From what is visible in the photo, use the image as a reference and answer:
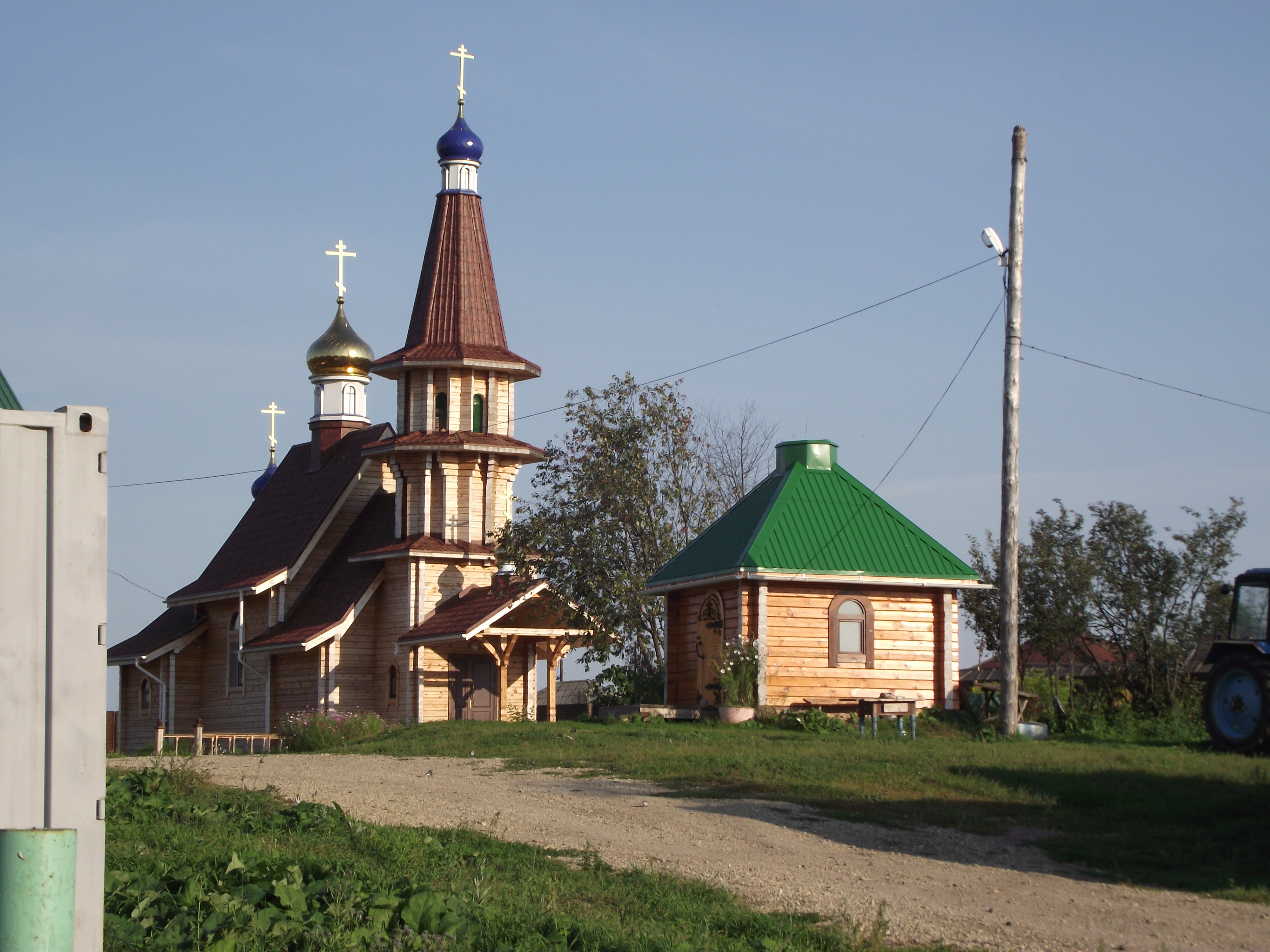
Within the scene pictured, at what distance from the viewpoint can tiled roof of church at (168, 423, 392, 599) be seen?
36094 mm

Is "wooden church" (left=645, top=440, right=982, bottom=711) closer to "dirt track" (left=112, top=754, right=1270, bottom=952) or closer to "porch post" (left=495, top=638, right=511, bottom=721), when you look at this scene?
"porch post" (left=495, top=638, right=511, bottom=721)

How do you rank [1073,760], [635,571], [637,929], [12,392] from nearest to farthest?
[637,929]
[12,392]
[1073,760]
[635,571]

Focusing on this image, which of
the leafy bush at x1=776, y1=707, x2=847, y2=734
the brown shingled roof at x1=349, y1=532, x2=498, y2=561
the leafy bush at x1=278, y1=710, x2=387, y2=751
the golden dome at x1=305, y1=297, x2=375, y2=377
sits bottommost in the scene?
the leafy bush at x1=278, y1=710, x2=387, y2=751

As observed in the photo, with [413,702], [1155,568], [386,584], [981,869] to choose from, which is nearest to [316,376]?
[386,584]

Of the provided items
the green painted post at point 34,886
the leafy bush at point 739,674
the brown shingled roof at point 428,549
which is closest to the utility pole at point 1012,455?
the leafy bush at point 739,674

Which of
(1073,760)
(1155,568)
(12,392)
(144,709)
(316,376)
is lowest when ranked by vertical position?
(144,709)

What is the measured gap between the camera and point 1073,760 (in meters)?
16.5

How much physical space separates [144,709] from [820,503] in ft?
77.2

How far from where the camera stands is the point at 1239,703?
17.8 meters

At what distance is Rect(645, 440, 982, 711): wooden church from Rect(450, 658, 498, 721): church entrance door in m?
7.93

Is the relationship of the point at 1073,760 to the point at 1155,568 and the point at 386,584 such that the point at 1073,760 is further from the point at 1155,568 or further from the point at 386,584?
the point at 386,584

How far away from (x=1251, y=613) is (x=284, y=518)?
26557mm

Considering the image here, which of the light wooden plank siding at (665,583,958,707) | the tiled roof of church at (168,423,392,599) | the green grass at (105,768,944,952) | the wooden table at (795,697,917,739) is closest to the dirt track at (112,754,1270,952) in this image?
the green grass at (105,768,944,952)

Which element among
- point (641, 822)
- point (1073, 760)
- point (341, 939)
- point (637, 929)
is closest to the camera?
point (341, 939)
